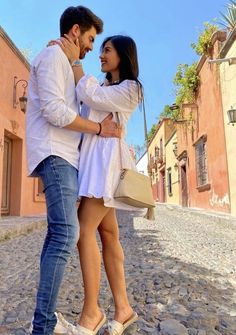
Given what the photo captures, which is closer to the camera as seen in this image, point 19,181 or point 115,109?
point 115,109

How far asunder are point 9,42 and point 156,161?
783 inches

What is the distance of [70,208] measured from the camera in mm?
1294

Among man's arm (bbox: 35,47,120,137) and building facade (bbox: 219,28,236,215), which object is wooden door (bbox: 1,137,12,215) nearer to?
building facade (bbox: 219,28,236,215)

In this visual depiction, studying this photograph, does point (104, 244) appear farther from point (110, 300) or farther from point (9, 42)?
point (9, 42)

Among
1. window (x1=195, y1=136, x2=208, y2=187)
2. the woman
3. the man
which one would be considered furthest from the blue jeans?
window (x1=195, y1=136, x2=208, y2=187)

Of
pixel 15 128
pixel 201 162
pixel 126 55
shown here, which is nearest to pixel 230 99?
pixel 201 162

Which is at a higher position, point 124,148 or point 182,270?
point 124,148

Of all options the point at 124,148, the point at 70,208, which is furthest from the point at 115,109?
the point at 70,208

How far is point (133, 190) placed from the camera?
4.62 feet

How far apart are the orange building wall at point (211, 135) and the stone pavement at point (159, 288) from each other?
5127mm

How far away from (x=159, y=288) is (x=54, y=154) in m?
1.65

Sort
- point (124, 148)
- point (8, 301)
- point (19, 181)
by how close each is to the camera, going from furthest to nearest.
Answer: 1. point (19, 181)
2. point (8, 301)
3. point (124, 148)

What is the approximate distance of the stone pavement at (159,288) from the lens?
1.80 metres

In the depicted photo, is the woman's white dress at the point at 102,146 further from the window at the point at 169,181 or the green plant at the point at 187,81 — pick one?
the window at the point at 169,181
